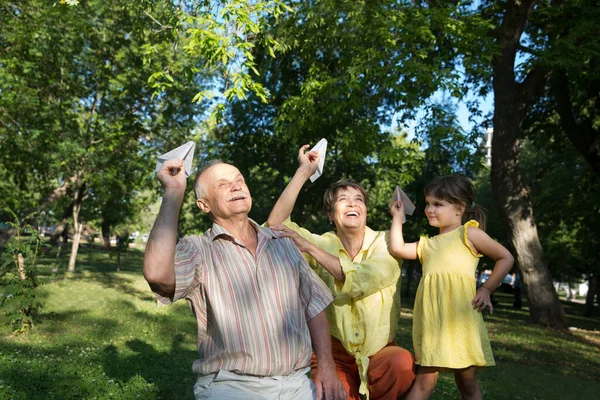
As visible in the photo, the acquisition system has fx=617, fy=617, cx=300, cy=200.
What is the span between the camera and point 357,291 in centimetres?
356

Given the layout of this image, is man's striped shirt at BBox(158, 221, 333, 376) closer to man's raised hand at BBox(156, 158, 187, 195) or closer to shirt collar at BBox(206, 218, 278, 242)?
shirt collar at BBox(206, 218, 278, 242)

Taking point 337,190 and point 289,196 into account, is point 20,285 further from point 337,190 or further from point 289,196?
point 337,190

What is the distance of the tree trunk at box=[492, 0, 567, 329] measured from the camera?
15.9 m

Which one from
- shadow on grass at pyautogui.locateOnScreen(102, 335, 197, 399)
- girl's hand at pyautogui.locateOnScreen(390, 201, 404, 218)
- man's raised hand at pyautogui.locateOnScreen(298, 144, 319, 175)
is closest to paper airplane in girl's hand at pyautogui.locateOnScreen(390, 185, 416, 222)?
girl's hand at pyautogui.locateOnScreen(390, 201, 404, 218)

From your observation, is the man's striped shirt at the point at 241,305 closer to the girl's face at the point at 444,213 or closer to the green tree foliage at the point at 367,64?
the girl's face at the point at 444,213

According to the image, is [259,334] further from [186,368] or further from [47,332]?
[47,332]

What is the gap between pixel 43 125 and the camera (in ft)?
61.4

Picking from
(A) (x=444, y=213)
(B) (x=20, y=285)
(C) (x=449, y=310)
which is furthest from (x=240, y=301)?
(B) (x=20, y=285)

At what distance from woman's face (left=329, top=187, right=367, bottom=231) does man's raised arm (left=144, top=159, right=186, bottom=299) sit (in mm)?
1366

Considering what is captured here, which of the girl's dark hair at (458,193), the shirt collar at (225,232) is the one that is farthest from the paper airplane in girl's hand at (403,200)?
the shirt collar at (225,232)

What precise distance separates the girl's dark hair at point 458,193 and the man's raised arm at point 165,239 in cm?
193

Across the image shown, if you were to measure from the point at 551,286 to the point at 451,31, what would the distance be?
7982 mm

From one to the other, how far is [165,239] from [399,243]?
70.0 inches

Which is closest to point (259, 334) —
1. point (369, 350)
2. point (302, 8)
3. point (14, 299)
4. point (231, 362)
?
point (231, 362)
